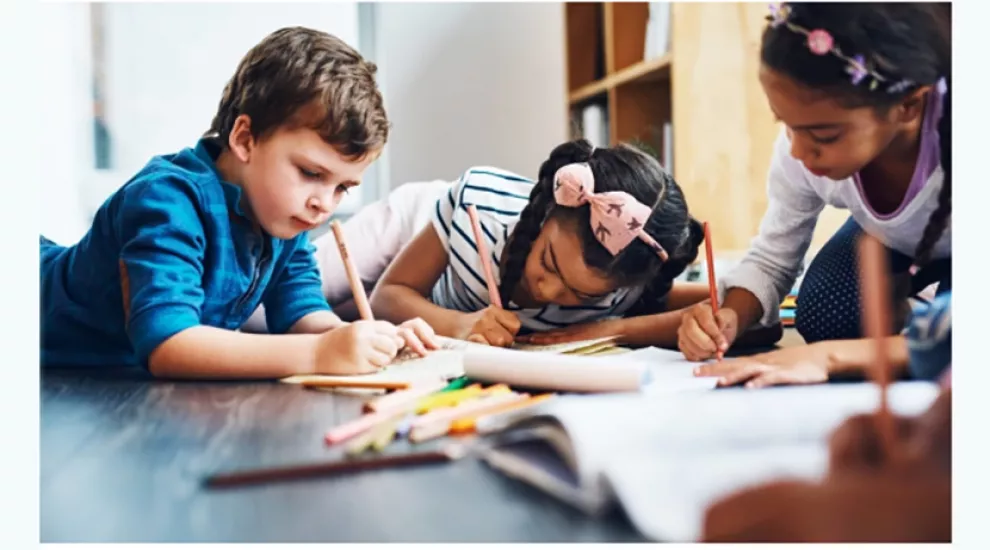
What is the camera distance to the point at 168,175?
1.98 feet

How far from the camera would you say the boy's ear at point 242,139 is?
651 mm

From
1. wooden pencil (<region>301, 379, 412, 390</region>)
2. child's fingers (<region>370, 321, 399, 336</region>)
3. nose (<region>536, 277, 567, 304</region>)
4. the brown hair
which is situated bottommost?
wooden pencil (<region>301, 379, 412, 390</region>)

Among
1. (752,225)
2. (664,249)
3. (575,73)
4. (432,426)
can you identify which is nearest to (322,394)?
(432,426)

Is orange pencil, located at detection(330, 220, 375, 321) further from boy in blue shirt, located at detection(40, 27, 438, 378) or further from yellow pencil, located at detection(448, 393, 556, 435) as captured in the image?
yellow pencil, located at detection(448, 393, 556, 435)

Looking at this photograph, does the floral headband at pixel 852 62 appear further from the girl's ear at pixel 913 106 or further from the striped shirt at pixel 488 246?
the striped shirt at pixel 488 246

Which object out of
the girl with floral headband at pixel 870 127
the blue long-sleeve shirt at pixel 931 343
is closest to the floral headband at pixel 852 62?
the girl with floral headband at pixel 870 127

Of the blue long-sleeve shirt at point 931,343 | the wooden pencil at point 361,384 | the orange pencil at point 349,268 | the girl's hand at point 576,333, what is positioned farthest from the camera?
Answer: the girl's hand at point 576,333

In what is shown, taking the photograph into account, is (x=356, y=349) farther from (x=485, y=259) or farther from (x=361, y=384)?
(x=485, y=259)

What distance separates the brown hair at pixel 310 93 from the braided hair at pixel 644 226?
5.9 inches

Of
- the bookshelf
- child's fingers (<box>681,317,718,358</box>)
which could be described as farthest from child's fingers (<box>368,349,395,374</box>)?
the bookshelf

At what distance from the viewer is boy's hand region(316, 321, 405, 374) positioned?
1.80ft

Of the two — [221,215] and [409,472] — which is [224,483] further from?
[221,215]

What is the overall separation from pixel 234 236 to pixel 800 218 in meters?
0.42

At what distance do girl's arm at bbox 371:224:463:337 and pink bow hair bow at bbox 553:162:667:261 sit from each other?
0.18 meters
